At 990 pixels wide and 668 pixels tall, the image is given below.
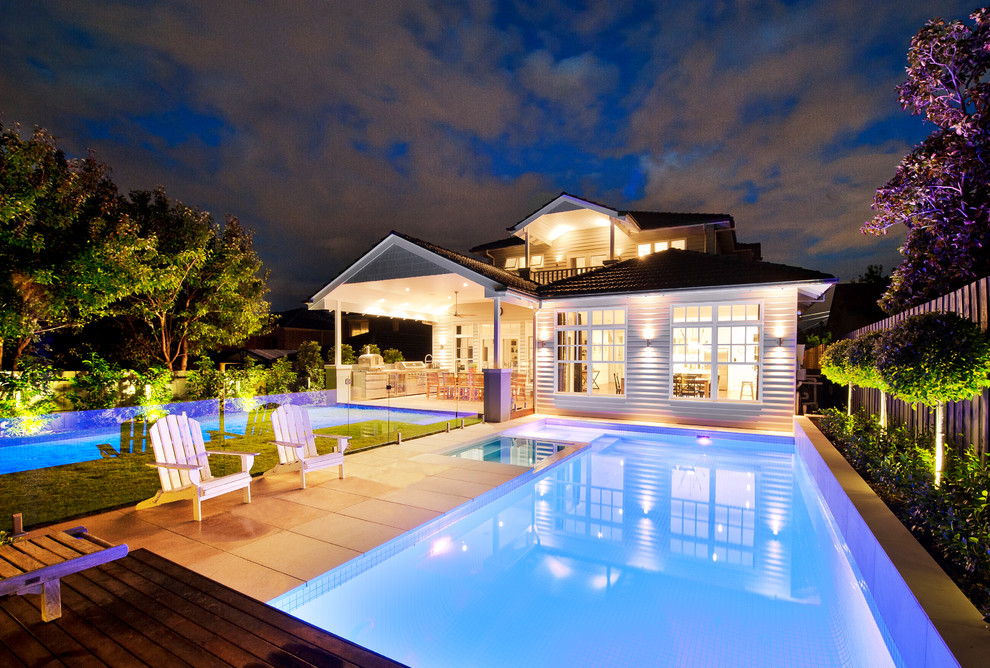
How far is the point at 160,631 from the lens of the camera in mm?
2320

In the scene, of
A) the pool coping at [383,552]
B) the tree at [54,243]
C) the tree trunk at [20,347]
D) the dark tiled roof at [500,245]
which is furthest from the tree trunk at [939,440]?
the dark tiled roof at [500,245]

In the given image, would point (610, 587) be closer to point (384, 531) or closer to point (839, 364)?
point (384, 531)

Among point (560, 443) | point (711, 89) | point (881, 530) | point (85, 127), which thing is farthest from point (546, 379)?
point (85, 127)

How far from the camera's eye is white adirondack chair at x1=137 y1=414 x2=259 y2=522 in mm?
4461

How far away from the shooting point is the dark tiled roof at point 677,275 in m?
10.2

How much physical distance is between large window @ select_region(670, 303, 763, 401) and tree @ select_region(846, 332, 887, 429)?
3446 mm

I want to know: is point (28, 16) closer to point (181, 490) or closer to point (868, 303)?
point (181, 490)

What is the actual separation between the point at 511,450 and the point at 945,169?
1011 centimetres

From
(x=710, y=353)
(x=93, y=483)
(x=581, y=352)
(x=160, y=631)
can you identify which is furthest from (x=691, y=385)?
(x=93, y=483)

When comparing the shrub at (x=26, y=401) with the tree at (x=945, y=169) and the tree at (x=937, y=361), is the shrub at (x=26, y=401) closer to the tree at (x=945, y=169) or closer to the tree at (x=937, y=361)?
the tree at (x=937, y=361)

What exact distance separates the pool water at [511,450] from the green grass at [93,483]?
1.63 metres

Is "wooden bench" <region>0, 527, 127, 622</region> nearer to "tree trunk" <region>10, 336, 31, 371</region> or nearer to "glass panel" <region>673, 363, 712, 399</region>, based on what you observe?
"tree trunk" <region>10, 336, 31, 371</region>

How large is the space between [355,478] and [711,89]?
50.5 feet

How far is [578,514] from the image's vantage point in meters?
5.82
